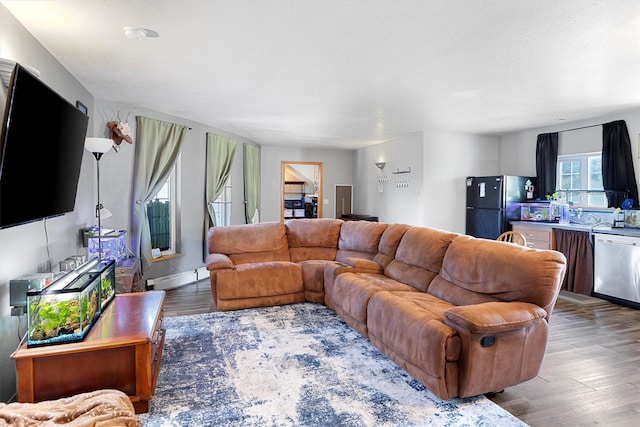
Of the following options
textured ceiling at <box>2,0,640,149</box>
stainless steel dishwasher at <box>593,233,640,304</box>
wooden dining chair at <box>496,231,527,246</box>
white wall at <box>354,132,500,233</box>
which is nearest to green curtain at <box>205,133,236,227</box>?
textured ceiling at <box>2,0,640,149</box>

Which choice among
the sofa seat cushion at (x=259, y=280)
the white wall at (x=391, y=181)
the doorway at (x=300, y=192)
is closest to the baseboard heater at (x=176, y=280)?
the sofa seat cushion at (x=259, y=280)

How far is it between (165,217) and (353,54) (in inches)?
150

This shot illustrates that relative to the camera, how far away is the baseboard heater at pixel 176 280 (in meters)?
4.91

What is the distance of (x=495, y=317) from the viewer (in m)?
2.17

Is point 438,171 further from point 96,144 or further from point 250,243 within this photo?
point 96,144

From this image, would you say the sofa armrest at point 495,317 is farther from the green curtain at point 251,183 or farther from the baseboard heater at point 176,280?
the green curtain at point 251,183

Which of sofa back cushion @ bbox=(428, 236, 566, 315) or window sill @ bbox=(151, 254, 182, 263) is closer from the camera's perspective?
sofa back cushion @ bbox=(428, 236, 566, 315)

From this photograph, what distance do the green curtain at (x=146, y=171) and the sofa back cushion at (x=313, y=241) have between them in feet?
6.07

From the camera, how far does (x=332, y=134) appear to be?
22.1ft

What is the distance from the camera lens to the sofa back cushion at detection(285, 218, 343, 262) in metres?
4.86

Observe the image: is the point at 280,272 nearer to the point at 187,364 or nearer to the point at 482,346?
the point at 187,364

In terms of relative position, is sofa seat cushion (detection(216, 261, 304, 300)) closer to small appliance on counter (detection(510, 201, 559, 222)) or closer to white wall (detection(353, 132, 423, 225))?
white wall (detection(353, 132, 423, 225))

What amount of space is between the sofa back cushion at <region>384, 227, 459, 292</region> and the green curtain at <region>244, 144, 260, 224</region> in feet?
13.5

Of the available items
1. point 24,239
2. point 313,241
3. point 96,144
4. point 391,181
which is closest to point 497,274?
point 313,241
